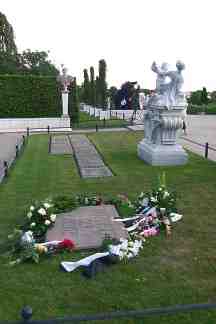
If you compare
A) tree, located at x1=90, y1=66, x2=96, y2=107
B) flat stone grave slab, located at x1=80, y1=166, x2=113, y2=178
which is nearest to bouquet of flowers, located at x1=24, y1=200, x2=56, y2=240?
flat stone grave slab, located at x1=80, y1=166, x2=113, y2=178

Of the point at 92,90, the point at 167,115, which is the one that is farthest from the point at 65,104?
the point at 92,90

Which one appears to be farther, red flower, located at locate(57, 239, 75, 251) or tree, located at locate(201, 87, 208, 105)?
tree, located at locate(201, 87, 208, 105)

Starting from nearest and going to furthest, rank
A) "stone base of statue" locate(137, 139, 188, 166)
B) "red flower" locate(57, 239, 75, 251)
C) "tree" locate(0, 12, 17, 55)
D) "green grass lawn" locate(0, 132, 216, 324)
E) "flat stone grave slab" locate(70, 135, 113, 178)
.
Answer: "green grass lawn" locate(0, 132, 216, 324)
"red flower" locate(57, 239, 75, 251)
"flat stone grave slab" locate(70, 135, 113, 178)
"stone base of statue" locate(137, 139, 188, 166)
"tree" locate(0, 12, 17, 55)

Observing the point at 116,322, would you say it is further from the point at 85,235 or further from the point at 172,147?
the point at 172,147

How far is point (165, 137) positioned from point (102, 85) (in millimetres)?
31183

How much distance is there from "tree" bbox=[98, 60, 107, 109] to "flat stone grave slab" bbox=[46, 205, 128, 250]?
120 feet

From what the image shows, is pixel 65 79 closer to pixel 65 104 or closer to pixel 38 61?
pixel 65 104

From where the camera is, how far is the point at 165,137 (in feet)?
42.4

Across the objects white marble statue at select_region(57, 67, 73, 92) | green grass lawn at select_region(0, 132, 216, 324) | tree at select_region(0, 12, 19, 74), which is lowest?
green grass lawn at select_region(0, 132, 216, 324)

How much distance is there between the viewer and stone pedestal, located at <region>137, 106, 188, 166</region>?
41.3 ft

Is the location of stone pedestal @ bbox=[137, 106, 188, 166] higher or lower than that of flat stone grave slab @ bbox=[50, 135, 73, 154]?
higher

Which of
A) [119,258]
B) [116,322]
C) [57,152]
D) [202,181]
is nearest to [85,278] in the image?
[119,258]

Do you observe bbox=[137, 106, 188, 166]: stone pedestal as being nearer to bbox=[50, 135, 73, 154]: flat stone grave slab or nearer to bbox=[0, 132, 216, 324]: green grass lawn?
bbox=[0, 132, 216, 324]: green grass lawn

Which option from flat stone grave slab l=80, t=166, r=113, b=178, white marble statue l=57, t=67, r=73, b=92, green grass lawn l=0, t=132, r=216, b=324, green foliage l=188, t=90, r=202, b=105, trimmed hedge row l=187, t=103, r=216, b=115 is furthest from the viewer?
green foliage l=188, t=90, r=202, b=105
